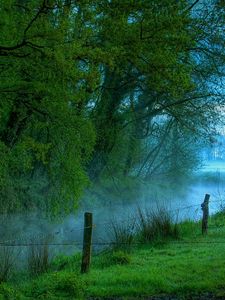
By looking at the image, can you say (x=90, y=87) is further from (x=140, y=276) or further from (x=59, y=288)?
(x=59, y=288)

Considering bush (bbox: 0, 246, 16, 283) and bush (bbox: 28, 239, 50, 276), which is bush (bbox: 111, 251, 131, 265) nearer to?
bush (bbox: 28, 239, 50, 276)

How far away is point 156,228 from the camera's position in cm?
1420

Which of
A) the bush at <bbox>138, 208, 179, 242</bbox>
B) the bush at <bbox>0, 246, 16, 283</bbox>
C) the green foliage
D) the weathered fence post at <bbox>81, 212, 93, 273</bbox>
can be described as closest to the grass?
the weathered fence post at <bbox>81, 212, 93, 273</bbox>

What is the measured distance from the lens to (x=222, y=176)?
3884 cm

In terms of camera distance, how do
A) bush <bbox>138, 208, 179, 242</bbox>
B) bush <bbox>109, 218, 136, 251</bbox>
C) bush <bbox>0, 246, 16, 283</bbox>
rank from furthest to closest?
bush <bbox>138, 208, 179, 242</bbox> < bush <bbox>109, 218, 136, 251</bbox> < bush <bbox>0, 246, 16, 283</bbox>

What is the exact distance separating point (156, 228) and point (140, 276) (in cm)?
552

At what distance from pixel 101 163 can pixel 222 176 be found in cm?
1861

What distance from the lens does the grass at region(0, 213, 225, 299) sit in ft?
25.8

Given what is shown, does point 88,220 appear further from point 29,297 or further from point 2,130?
point 2,130

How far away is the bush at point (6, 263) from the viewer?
32.0 feet

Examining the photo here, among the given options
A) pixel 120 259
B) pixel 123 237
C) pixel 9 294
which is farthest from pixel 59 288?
pixel 123 237

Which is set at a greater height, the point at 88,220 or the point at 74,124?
the point at 74,124

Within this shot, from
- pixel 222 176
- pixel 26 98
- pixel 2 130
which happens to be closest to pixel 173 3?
pixel 26 98

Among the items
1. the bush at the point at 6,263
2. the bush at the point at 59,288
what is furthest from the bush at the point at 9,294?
the bush at the point at 6,263
